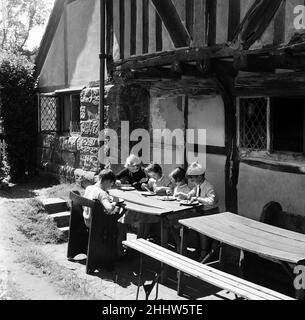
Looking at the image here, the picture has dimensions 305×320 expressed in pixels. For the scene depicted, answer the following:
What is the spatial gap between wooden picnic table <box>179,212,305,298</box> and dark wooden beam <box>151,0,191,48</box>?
8.09 ft

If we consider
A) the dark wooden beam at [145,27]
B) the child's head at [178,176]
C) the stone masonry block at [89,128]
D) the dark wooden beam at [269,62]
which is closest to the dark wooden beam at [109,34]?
the stone masonry block at [89,128]

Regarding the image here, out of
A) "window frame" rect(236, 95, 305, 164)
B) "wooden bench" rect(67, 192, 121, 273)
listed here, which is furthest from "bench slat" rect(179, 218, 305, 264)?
"window frame" rect(236, 95, 305, 164)

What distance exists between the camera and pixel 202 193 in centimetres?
596

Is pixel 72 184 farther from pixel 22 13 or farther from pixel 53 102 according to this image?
pixel 22 13

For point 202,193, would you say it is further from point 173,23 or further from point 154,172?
point 173,23

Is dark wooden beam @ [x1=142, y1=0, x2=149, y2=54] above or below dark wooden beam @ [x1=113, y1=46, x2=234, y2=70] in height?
above

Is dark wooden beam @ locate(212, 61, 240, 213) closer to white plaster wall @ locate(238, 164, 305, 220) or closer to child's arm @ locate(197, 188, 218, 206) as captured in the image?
white plaster wall @ locate(238, 164, 305, 220)

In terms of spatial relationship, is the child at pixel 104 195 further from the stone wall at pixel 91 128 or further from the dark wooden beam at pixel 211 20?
the stone wall at pixel 91 128

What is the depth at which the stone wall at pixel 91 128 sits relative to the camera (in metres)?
8.55

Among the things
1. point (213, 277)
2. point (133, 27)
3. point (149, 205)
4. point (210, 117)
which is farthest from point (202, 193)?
point (133, 27)

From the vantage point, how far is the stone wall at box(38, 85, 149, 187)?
855cm

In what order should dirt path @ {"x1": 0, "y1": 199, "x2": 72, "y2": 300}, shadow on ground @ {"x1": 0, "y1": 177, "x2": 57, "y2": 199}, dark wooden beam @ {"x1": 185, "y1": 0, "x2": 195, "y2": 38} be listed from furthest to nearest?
shadow on ground @ {"x1": 0, "y1": 177, "x2": 57, "y2": 199}
dark wooden beam @ {"x1": 185, "y1": 0, "x2": 195, "y2": 38}
dirt path @ {"x1": 0, "y1": 199, "x2": 72, "y2": 300}
